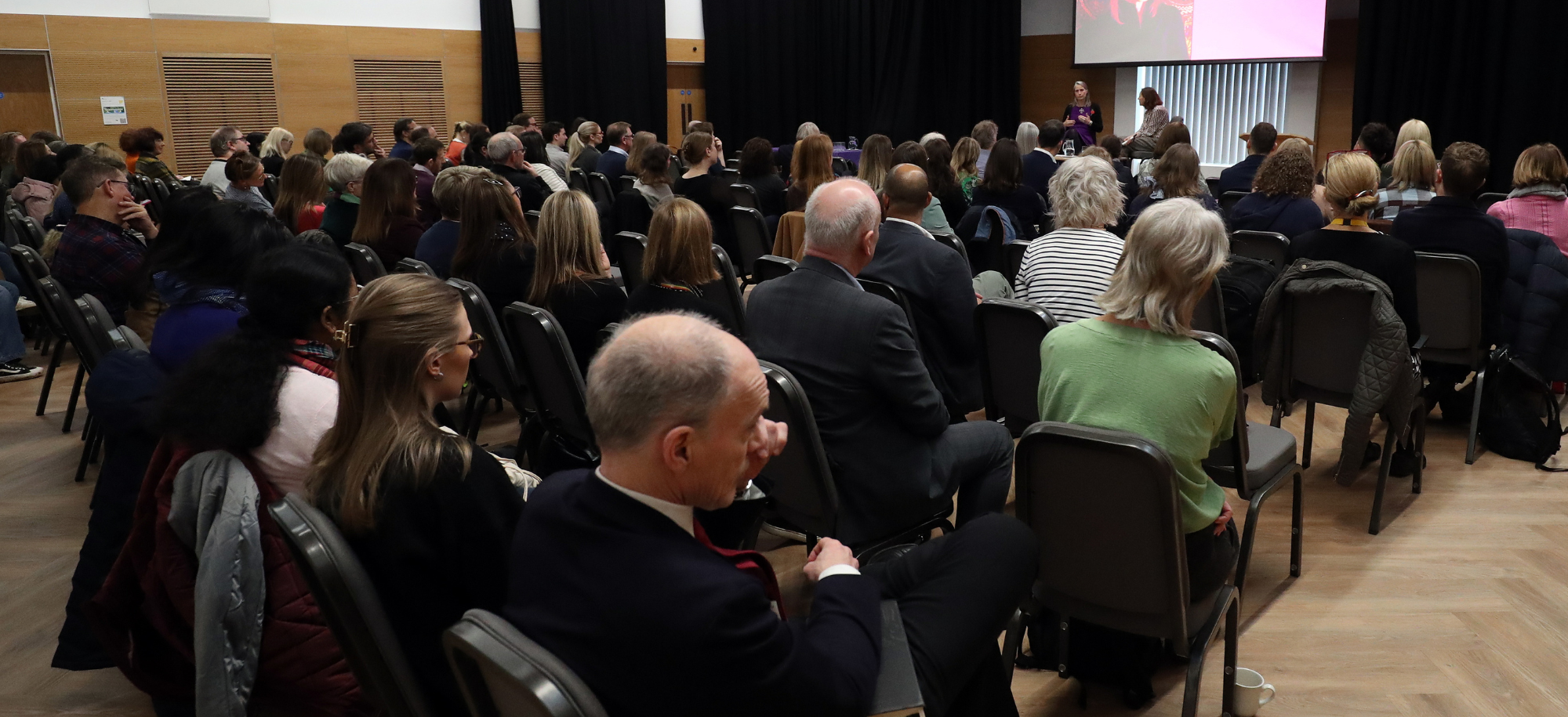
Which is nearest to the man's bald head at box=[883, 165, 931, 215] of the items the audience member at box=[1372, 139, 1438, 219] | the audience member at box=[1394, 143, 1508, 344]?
the audience member at box=[1394, 143, 1508, 344]

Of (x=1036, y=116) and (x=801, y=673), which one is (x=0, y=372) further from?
(x=1036, y=116)

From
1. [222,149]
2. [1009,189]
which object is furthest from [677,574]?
[222,149]

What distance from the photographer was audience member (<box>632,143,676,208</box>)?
6352 millimetres

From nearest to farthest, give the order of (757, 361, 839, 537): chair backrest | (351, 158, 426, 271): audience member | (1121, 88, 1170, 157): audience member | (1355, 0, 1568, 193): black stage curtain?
(757, 361, 839, 537): chair backrest < (351, 158, 426, 271): audience member < (1355, 0, 1568, 193): black stage curtain < (1121, 88, 1170, 157): audience member

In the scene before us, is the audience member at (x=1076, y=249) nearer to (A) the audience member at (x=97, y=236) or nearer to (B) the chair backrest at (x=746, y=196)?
(B) the chair backrest at (x=746, y=196)

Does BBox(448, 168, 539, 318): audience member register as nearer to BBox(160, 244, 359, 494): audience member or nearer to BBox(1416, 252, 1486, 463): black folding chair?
BBox(160, 244, 359, 494): audience member

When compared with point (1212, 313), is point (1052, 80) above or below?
above

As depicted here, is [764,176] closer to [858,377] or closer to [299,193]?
[299,193]

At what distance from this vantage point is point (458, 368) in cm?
185

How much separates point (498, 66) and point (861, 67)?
16.7ft

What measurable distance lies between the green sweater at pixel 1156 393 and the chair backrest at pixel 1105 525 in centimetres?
12

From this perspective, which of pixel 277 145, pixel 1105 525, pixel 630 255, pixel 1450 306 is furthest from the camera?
pixel 277 145

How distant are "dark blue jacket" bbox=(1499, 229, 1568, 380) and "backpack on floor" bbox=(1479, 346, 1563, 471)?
7 centimetres

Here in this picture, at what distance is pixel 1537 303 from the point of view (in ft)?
13.6
